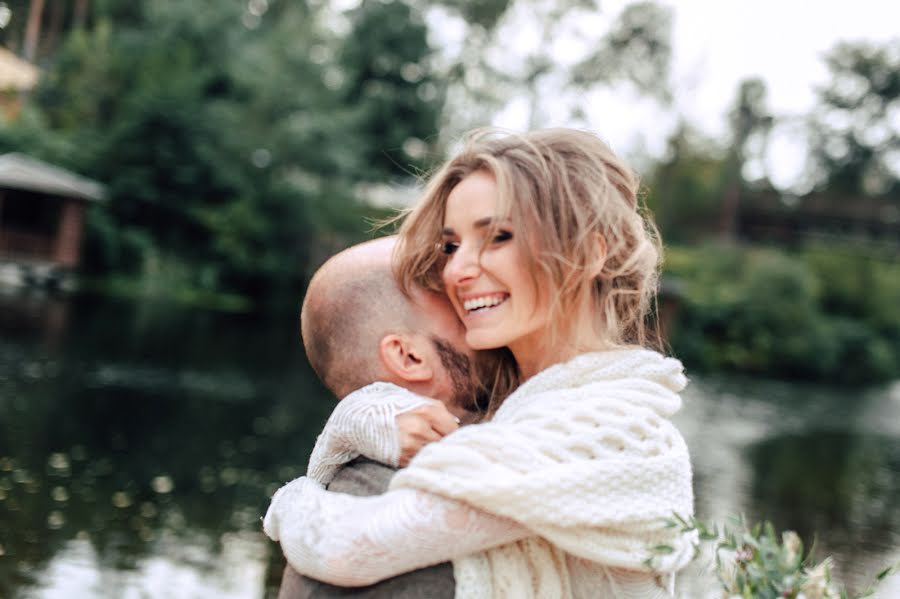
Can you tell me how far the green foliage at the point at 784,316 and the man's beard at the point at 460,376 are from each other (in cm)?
3216

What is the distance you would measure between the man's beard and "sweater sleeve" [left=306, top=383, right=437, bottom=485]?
5.1 inches

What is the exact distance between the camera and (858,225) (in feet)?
158

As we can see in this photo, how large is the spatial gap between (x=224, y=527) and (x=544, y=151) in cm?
781

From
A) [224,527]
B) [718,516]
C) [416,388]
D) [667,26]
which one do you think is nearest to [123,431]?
[224,527]

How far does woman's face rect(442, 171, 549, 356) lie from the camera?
65.7 inches

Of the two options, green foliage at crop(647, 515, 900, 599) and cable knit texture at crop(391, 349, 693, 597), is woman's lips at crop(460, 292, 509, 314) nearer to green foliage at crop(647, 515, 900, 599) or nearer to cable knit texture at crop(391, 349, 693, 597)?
cable knit texture at crop(391, 349, 693, 597)

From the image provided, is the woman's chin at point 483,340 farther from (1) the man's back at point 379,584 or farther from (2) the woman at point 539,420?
(1) the man's back at point 379,584

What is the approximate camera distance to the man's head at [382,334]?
178 cm

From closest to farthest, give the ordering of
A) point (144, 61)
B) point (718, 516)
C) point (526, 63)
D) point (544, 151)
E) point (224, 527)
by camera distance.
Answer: point (544, 151) → point (224, 527) → point (718, 516) → point (144, 61) → point (526, 63)

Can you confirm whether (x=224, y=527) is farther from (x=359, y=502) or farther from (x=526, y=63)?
(x=526, y=63)

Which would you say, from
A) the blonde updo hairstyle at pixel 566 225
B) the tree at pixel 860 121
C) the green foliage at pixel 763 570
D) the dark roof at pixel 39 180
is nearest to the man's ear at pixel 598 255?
the blonde updo hairstyle at pixel 566 225

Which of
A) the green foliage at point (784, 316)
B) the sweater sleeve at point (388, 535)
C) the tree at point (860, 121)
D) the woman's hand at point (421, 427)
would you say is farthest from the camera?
the tree at point (860, 121)

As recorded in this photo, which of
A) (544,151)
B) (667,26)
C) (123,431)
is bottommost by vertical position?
(123,431)

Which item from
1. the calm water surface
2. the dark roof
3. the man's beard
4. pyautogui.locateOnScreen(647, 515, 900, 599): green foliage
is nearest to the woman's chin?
the man's beard
